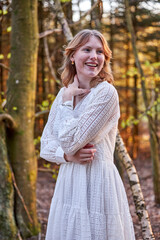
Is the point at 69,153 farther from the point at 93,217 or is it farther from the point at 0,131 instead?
the point at 0,131

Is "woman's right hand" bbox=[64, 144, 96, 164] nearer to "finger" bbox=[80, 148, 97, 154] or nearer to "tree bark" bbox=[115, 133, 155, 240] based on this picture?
"finger" bbox=[80, 148, 97, 154]

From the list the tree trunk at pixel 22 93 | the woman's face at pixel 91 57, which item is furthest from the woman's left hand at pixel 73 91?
the tree trunk at pixel 22 93

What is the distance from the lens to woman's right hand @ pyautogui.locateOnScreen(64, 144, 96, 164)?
2182 millimetres

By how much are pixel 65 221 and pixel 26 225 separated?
3.53 metres

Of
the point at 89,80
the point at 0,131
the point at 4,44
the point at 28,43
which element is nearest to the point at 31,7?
the point at 28,43

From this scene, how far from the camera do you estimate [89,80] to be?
8.04 ft

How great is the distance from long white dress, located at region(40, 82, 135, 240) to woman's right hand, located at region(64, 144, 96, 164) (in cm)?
4

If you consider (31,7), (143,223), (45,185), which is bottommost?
(45,185)

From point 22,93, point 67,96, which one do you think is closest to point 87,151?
point 67,96

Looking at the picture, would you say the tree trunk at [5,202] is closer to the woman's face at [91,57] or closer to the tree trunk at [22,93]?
the tree trunk at [22,93]

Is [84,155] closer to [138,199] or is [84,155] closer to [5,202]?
[138,199]

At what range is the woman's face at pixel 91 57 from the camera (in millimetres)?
2361

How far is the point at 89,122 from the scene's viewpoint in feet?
7.09

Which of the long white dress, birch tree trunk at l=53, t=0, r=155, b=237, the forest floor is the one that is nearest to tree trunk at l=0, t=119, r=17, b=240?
the forest floor
